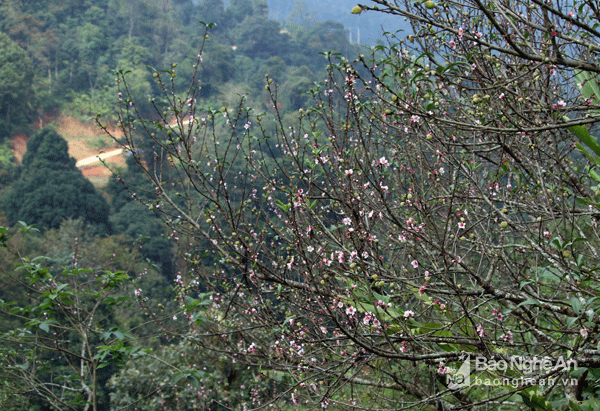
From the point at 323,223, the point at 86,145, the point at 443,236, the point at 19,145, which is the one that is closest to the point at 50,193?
the point at 19,145

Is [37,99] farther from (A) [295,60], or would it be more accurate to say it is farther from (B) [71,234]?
(A) [295,60]

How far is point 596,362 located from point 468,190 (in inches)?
66.1

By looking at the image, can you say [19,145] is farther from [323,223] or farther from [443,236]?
[443,236]

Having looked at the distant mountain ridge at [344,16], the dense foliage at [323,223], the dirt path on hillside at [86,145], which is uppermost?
the distant mountain ridge at [344,16]

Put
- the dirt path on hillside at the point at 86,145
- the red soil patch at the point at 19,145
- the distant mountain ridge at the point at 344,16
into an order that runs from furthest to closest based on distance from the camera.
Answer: the distant mountain ridge at the point at 344,16
the dirt path on hillside at the point at 86,145
the red soil patch at the point at 19,145

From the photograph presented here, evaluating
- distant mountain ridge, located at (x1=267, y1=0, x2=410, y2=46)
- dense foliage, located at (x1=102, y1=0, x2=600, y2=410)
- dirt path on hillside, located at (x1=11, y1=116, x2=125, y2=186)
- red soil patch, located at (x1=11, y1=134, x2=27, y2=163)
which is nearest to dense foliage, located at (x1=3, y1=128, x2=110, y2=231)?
dirt path on hillside, located at (x1=11, y1=116, x2=125, y2=186)

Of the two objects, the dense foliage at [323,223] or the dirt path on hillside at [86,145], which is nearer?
the dense foliage at [323,223]

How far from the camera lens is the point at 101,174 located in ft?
99.7

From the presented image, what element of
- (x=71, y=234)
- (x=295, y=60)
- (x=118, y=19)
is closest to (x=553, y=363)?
(x=71, y=234)

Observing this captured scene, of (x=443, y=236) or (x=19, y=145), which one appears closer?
(x=443, y=236)

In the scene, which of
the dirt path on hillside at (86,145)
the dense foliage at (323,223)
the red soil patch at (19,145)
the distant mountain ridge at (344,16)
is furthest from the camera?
the distant mountain ridge at (344,16)

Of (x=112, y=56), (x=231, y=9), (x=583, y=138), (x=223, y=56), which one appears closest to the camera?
(x=583, y=138)

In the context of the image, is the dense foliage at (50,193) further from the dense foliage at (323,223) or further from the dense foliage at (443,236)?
the dense foliage at (443,236)

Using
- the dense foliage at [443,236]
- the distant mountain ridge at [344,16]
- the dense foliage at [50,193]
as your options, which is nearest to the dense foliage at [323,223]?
the dense foliage at [443,236]
